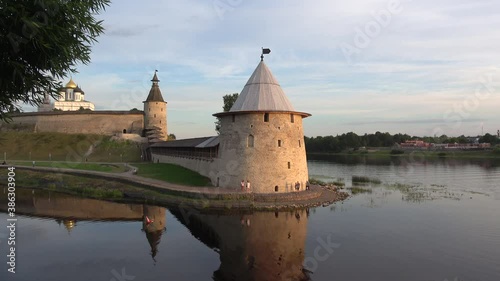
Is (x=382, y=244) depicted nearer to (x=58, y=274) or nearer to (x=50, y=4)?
(x=58, y=274)

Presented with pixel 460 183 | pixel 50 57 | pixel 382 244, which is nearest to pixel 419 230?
pixel 382 244

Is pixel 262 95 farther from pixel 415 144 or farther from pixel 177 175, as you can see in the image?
pixel 415 144

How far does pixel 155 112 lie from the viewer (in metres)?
43.1

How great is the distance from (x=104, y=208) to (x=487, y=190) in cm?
2341

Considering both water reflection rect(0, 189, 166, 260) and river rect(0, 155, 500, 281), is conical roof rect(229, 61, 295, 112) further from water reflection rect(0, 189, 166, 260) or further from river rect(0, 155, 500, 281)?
water reflection rect(0, 189, 166, 260)

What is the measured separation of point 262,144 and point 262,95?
2.69 metres

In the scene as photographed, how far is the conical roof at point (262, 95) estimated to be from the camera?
60.7ft

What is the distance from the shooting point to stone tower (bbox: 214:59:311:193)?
59.8 feet

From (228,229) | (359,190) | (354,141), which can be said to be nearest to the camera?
(228,229)

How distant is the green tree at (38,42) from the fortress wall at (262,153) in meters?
11.5

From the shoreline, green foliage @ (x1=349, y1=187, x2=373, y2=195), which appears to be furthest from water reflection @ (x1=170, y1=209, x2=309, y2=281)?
green foliage @ (x1=349, y1=187, x2=373, y2=195)

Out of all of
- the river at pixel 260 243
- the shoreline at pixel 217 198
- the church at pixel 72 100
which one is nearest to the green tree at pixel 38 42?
the river at pixel 260 243

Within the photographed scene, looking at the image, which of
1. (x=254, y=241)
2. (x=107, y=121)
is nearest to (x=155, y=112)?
(x=107, y=121)

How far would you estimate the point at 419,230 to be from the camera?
1315cm
